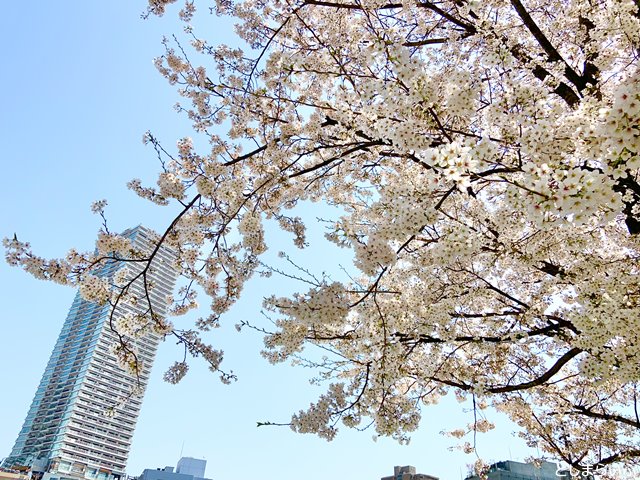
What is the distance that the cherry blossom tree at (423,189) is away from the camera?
257 centimetres

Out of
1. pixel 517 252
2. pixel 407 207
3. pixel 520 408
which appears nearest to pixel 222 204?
pixel 407 207

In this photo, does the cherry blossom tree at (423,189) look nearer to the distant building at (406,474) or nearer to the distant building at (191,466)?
the distant building at (406,474)

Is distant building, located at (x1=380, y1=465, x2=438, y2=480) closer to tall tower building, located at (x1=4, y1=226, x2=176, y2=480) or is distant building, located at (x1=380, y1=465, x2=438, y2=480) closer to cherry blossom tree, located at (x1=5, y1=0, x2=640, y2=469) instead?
tall tower building, located at (x1=4, y1=226, x2=176, y2=480)

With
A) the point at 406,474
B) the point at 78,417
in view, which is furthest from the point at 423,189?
the point at 78,417

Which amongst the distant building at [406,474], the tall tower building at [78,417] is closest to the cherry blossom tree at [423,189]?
the distant building at [406,474]

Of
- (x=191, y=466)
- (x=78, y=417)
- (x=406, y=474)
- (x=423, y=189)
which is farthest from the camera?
(x=191, y=466)

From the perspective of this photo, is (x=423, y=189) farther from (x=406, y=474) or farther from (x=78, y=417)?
(x=78, y=417)

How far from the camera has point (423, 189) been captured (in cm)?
291

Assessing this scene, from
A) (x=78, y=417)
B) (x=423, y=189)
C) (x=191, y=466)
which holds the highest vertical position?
(x=78, y=417)

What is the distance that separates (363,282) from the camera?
22.9 ft

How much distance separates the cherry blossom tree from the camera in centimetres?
257

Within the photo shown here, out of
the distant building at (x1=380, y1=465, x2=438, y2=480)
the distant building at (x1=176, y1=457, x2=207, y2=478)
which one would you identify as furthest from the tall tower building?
the distant building at (x1=176, y1=457, x2=207, y2=478)

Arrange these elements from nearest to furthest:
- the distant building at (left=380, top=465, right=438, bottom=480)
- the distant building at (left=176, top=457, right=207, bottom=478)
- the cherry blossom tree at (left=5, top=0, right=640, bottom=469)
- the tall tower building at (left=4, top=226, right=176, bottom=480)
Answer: the cherry blossom tree at (left=5, top=0, right=640, bottom=469) < the distant building at (left=380, top=465, right=438, bottom=480) < the tall tower building at (left=4, top=226, right=176, bottom=480) < the distant building at (left=176, top=457, right=207, bottom=478)

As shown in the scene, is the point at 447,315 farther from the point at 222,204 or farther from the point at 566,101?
the point at 222,204
